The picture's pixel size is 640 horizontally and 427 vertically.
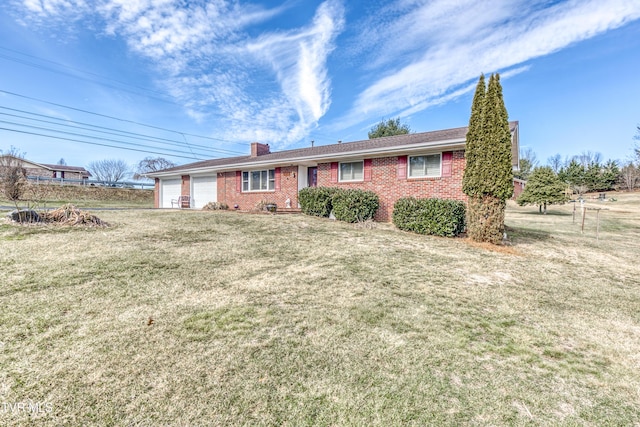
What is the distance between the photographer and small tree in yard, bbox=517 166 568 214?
21547 mm

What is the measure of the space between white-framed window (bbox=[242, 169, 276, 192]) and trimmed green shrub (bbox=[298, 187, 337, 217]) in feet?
11.4

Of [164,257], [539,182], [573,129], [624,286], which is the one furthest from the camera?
[573,129]

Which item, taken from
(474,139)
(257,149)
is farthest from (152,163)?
(474,139)

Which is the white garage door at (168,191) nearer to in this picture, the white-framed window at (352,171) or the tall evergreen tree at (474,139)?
the white-framed window at (352,171)

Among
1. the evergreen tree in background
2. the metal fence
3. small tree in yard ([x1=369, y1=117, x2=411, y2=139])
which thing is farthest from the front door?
the metal fence

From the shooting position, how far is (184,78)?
24344 millimetres

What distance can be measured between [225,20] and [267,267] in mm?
15113

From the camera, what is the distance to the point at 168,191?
72.4ft

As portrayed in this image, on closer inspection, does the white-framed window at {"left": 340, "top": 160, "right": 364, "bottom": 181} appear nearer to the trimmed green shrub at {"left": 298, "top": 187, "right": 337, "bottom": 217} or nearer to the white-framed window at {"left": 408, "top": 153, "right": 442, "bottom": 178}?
the trimmed green shrub at {"left": 298, "top": 187, "right": 337, "bottom": 217}

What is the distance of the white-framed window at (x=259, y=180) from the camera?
16.2 m

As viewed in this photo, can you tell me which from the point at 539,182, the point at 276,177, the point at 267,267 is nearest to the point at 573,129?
the point at 539,182

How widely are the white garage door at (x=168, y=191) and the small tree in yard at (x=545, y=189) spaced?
27.2 meters

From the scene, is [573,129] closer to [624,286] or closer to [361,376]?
[624,286]

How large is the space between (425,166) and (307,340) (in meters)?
9.89
